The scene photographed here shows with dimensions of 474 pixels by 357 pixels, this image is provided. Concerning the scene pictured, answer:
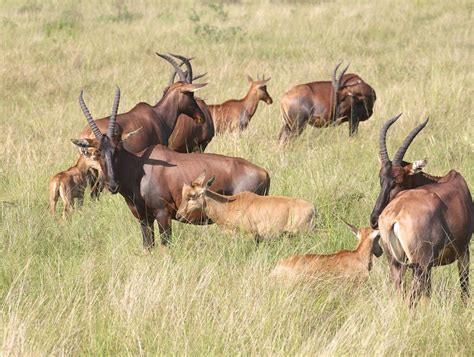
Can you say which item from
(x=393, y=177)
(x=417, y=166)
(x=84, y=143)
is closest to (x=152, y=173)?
(x=84, y=143)

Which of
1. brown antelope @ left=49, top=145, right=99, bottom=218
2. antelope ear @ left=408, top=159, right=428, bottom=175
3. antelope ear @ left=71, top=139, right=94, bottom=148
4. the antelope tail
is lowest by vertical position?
brown antelope @ left=49, top=145, right=99, bottom=218

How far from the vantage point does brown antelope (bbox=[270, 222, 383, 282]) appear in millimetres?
6039

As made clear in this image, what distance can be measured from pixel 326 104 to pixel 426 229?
7.14m

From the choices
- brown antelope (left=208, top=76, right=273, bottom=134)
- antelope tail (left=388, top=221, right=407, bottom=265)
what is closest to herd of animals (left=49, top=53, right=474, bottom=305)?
antelope tail (left=388, top=221, right=407, bottom=265)

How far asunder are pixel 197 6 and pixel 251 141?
55.7 ft

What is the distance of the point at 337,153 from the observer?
10.3 m

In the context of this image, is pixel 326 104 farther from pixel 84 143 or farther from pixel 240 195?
pixel 84 143

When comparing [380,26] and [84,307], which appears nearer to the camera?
[84,307]

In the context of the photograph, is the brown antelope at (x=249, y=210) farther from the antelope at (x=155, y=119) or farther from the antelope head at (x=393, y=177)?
the antelope at (x=155, y=119)

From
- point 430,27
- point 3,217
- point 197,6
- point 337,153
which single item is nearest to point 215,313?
point 3,217

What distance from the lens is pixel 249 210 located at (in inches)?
299

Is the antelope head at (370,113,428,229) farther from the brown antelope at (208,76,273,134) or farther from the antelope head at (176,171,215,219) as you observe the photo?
the brown antelope at (208,76,273,134)

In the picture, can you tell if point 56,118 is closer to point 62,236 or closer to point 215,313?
point 62,236

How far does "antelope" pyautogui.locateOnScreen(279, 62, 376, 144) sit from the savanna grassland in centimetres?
22
